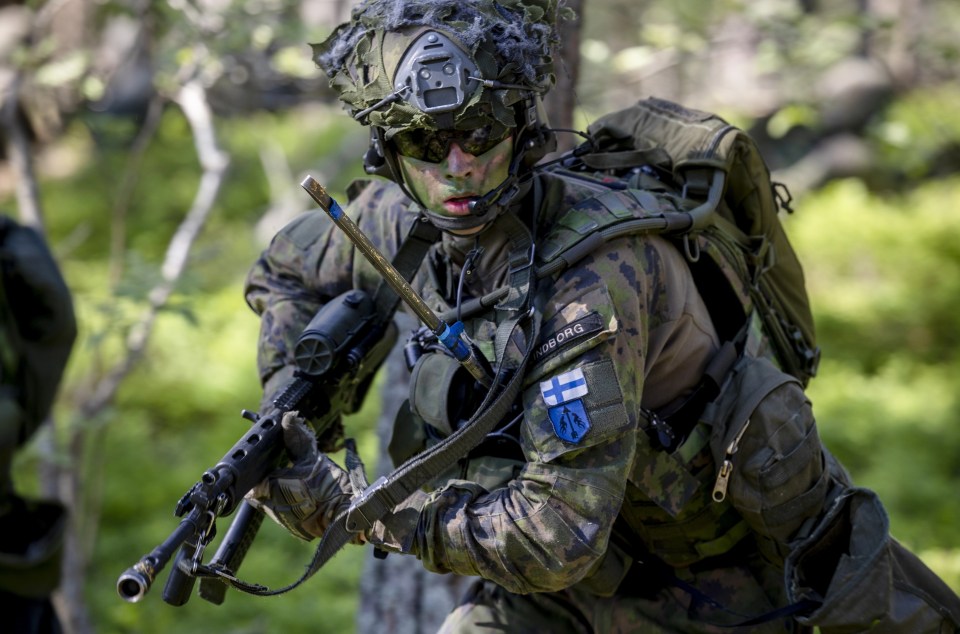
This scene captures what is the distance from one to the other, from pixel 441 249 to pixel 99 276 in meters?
7.70

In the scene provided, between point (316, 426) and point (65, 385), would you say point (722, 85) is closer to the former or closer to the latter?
point (65, 385)

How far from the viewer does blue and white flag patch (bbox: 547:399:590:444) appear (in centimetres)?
274

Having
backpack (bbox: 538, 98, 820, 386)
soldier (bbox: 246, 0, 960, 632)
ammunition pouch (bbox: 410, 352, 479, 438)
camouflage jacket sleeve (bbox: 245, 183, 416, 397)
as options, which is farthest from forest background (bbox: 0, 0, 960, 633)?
ammunition pouch (bbox: 410, 352, 479, 438)

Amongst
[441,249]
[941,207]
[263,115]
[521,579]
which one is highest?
[441,249]

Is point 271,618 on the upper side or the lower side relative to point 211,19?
lower

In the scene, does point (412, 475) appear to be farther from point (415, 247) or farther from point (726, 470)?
point (726, 470)

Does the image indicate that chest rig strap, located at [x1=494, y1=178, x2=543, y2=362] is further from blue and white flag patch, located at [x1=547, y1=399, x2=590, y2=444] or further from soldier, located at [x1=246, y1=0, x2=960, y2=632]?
blue and white flag patch, located at [x1=547, y1=399, x2=590, y2=444]

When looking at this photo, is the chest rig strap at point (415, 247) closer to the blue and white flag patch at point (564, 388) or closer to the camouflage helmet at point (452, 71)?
the camouflage helmet at point (452, 71)

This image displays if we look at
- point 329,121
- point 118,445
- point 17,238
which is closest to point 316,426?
point 17,238

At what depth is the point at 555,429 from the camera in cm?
278

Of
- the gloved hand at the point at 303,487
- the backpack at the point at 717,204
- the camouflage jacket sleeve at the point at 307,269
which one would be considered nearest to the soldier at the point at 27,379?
the camouflage jacket sleeve at the point at 307,269

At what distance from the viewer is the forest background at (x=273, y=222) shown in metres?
6.31

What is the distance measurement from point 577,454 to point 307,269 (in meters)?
1.17

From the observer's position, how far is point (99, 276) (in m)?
10.3
